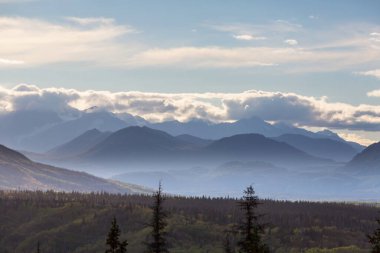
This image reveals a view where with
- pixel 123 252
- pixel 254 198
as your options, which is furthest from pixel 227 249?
pixel 123 252

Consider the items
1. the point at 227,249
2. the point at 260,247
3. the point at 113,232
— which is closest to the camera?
the point at 113,232

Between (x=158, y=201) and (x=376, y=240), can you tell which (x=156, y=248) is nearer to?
(x=158, y=201)

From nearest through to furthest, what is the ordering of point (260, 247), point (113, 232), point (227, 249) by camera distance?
point (113, 232), point (260, 247), point (227, 249)

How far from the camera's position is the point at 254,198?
68.4 metres

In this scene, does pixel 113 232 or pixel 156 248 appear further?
pixel 156 248

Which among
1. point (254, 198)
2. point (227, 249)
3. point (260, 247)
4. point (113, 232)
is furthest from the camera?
point (227, 249)

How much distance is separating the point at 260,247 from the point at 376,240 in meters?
11.8

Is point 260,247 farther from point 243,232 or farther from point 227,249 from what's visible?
point 227,249

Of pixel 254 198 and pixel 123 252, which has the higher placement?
pixel 254 198

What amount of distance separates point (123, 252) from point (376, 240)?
24595mm

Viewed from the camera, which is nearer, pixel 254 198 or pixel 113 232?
pixel 113 232

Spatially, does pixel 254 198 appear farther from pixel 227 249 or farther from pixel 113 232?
pixel 227 249

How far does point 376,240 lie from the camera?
220 feet

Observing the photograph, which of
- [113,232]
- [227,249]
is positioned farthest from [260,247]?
[227,249]
